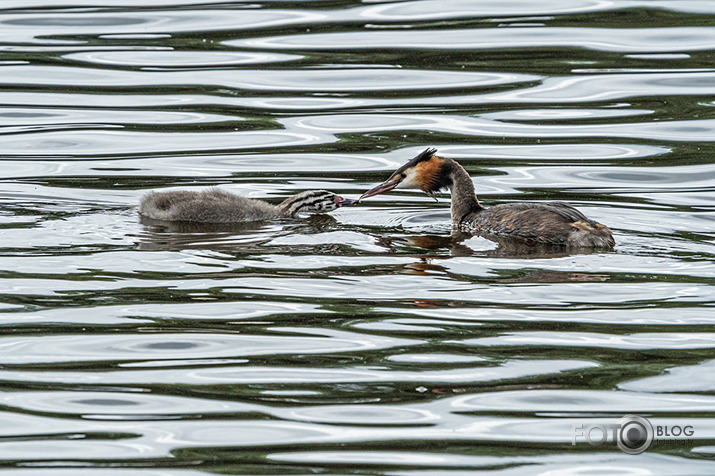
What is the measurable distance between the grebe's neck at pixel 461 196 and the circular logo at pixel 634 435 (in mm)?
5179

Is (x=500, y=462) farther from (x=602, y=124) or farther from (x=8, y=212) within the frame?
(x=602, y=124)

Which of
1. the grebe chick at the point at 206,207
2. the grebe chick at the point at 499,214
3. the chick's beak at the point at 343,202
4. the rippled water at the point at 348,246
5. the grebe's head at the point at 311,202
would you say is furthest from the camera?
the chick's beak at the point at 343,202

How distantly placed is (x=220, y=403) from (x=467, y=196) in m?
5.35

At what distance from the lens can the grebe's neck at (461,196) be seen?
11859 mm

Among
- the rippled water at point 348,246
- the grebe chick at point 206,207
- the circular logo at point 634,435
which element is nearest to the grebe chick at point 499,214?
the rippled water at point 348,246

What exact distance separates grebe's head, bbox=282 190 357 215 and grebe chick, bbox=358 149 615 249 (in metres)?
0.34

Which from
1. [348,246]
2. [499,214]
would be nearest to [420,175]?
[499,214]

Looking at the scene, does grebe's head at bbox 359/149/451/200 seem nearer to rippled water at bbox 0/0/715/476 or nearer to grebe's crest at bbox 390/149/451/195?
grebe's crest at bbox 390/149/451/195

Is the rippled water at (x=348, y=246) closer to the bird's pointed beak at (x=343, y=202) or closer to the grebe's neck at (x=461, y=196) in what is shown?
the bird's pointed beak at (x=343, y=202)

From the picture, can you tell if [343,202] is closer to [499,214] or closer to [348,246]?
[499,214]

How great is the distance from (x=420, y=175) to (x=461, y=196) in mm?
522

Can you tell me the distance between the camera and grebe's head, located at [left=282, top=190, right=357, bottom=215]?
12078mm

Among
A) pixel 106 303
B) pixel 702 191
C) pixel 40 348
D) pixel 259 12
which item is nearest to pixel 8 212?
pixel 106 303

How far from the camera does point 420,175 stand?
1237 cm
